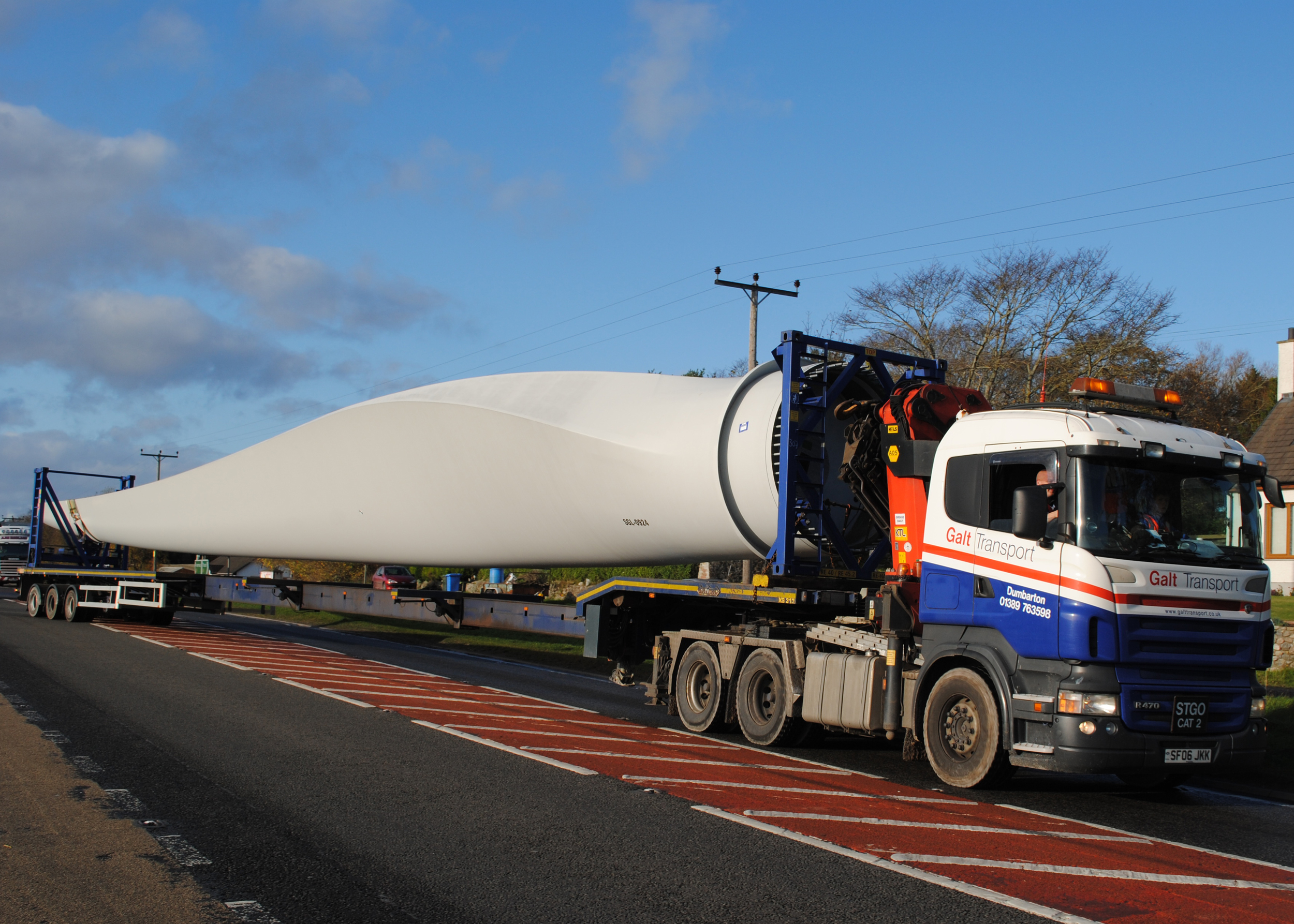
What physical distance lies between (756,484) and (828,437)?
3.22 feet

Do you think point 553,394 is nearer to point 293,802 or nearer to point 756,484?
point 756,484

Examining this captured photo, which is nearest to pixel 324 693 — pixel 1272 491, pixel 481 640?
pixel 1272 491

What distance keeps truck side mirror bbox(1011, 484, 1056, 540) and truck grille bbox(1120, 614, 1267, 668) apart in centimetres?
87

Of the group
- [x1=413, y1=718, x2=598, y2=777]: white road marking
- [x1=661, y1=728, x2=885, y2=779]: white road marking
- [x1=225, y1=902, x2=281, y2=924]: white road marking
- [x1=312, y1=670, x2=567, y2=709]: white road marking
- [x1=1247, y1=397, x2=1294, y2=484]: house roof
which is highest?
[x1=1247, y1=397, x2=1294, y2=484]: house roof

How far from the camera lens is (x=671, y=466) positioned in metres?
13.8

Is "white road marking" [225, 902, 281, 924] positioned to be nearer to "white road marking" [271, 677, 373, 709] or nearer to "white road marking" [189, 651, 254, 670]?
"white road marking" [271, 677, 373, 709]

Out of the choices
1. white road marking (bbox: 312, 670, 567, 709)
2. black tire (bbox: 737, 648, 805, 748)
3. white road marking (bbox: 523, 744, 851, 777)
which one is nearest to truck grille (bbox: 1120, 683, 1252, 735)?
white road marking (bbox: 523, 744, 851, 777)

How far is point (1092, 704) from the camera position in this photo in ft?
26.3

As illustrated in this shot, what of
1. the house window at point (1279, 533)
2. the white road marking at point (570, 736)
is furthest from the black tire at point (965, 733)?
the house window at point (1279, 533)

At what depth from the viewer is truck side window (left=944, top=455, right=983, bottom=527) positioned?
9.16 meters

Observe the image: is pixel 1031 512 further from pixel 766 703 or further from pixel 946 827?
pixel 766 703

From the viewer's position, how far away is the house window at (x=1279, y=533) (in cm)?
2686

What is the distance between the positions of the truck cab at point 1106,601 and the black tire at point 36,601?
91.0ft

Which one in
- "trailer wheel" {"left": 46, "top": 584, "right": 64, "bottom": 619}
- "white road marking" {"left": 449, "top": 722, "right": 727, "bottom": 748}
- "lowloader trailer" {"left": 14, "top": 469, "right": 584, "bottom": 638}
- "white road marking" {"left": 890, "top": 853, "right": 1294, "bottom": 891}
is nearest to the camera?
"white road marking" {"left": 890, "top": 853, "right": 1294, "bottom": 891}
